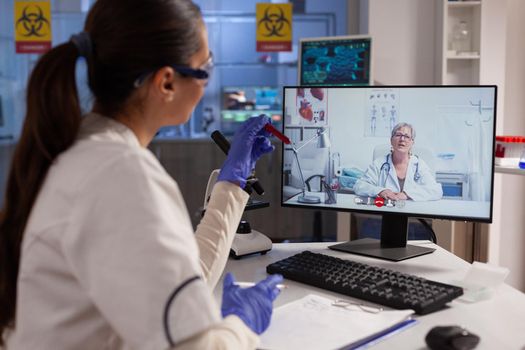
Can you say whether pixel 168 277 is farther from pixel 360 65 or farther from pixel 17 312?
pixel 360 65

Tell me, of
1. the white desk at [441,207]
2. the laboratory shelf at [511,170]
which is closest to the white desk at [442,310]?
the white desk at [441,207]

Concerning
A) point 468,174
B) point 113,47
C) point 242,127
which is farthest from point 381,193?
point 113,47

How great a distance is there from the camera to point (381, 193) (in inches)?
69.4

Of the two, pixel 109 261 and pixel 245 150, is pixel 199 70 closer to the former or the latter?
pixel 109 261

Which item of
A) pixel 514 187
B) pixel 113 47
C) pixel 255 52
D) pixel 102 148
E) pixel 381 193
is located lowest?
pixel 514 187

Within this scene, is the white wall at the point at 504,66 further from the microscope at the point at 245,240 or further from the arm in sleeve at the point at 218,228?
the arm in sleeve at the point at 218,228

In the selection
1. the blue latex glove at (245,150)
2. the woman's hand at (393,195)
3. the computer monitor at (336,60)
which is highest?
the computer monitor at (336,60)

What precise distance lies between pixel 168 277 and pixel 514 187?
3.45 meters

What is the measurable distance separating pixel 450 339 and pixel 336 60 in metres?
2.75

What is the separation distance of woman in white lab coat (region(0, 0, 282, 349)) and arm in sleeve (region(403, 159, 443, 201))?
0.77m

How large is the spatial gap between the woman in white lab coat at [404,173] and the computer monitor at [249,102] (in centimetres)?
233

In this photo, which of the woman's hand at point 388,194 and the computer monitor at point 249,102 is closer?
the woman's hand at point 388,194

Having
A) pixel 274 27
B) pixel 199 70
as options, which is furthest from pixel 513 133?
pixel 199 70

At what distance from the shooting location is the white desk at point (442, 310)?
3.78 feet
